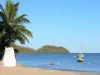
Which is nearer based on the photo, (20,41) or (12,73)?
(12,73)

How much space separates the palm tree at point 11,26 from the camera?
33.9 meters

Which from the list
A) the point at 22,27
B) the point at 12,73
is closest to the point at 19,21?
the point at 22,27

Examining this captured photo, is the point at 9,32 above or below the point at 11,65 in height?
above

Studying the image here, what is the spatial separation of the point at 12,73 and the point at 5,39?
10927mm

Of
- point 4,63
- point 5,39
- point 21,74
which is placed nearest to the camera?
point 21,74

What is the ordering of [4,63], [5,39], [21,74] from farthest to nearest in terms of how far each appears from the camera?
[5,39] < [4,63] < [21,74]

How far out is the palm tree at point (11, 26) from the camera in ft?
111

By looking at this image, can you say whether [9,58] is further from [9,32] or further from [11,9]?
[11,9]

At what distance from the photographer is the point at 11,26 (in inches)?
1344

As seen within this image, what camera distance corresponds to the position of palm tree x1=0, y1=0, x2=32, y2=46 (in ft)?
111

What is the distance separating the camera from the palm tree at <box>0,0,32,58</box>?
1334 inches

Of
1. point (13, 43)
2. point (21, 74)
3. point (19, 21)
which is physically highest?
point (19, 21)

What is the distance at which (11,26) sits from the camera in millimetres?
34125

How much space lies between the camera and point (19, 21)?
3538cm
